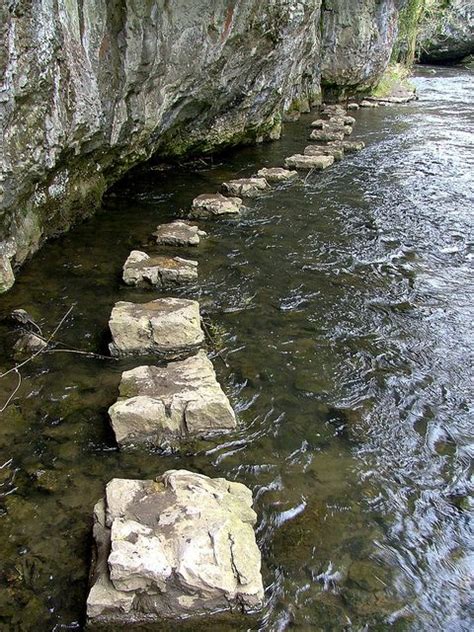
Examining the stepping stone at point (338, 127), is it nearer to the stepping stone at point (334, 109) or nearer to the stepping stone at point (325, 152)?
the stepping stone at point (334, 109)

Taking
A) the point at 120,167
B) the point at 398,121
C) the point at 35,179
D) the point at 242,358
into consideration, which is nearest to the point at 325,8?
the point at 398,121

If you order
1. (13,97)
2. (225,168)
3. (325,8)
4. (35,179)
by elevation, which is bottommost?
(225,168)

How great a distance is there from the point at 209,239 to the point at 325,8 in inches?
580

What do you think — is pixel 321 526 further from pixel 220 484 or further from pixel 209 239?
pixel 209 239

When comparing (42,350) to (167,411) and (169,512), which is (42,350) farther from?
(169,512)

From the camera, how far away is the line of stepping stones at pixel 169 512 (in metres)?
2.69

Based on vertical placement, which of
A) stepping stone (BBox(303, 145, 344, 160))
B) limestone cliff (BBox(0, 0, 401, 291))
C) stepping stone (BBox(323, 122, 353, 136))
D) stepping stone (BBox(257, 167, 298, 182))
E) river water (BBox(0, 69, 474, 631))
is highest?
limestone cliff (BBox(0, 0, 401, 291))

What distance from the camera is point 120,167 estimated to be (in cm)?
880

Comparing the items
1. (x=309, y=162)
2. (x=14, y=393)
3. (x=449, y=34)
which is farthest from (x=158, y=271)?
(x=449, y=34)

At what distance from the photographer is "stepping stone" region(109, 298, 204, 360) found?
490cm

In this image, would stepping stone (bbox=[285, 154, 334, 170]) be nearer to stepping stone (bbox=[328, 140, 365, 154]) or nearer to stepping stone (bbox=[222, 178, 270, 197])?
stepping stone (bbox=[328, 140, 365, 154])

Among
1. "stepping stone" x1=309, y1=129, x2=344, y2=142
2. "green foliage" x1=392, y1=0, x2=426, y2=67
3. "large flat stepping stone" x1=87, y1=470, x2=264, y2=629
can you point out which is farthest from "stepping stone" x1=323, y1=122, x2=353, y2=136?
"large flat stepping stone" x1=87, y1=470, x2=264, y2=629

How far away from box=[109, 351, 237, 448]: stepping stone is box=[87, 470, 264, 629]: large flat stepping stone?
0.71 meters

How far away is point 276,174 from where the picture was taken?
10.4m
